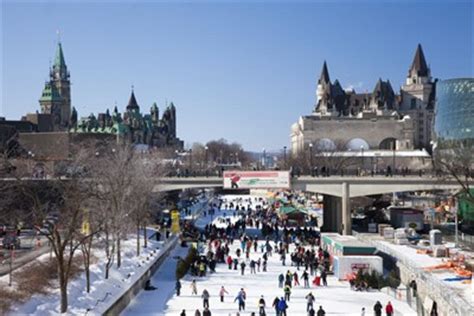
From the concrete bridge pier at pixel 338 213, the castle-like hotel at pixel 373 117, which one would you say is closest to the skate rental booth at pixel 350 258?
the concrete bridge pier at pixel 338 213

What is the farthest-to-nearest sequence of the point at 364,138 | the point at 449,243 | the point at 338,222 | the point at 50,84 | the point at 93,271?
1. the point at 50,84
2. the point at 364,138
3. the point at 338,222
4. the point at 449,243
5. the point at 93,271

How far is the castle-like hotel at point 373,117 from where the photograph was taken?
116 meters

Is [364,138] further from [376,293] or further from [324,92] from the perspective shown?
[376,293]

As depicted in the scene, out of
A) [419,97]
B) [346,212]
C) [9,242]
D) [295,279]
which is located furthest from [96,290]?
[419,97]

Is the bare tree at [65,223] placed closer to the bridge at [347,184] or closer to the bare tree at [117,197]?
the bare tree at [117,197]

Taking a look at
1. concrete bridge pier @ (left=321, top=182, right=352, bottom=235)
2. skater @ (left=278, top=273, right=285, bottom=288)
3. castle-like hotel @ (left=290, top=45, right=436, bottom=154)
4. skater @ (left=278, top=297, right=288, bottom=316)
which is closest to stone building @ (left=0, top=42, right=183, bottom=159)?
castle-like hotel @ (left=290, top=45, right=436, bottom=154)

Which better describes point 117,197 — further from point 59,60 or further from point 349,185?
point 59,60

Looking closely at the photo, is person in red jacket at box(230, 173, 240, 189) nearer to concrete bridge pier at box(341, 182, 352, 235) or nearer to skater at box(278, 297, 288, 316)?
concrete bridge pier at box(341, 182, 352, 235)

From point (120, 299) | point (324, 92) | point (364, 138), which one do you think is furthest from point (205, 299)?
point (324, 92)

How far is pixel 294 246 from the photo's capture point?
42844 millimetres

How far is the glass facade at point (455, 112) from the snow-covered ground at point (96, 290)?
46431 millimetres

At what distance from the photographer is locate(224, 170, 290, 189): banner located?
4638 cm

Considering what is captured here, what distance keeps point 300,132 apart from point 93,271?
3842 inches

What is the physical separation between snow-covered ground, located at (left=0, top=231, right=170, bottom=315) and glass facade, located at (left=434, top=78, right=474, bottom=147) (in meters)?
46.4
